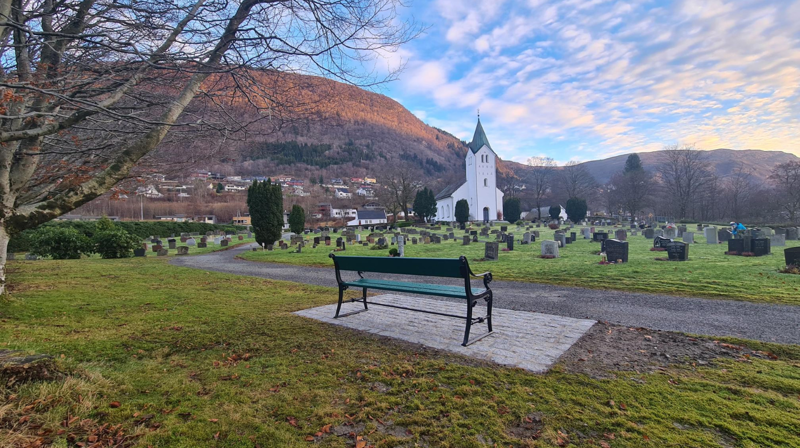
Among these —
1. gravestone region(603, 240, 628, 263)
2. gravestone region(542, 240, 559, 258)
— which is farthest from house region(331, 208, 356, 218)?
gravestone region(603, 240, 628, 263)

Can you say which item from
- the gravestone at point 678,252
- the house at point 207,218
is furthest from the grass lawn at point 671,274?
the house at point 207,218

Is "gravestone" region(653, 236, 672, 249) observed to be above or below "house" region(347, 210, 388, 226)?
below

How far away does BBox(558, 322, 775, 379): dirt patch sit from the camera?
3685 millimetres

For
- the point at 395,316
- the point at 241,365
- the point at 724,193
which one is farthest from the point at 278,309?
the point at 724,193

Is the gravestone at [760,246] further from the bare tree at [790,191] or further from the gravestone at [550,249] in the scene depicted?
the bare tree at [790,191]

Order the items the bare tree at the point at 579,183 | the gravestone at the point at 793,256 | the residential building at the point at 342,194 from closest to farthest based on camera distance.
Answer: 1. the gravestone at the point at 793,256
2. the bare tree at the point at 579,183
3. the residential building at the point at 342,194

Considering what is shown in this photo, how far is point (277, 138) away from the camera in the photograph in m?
6.47

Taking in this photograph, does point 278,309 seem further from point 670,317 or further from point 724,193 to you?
point 724,193

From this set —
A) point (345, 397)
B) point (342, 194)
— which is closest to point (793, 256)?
point (345, 397)

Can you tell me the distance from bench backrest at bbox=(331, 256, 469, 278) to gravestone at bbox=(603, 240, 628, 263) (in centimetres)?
967

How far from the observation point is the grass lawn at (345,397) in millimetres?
2418

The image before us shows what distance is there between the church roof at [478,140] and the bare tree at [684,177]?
93.3 ft

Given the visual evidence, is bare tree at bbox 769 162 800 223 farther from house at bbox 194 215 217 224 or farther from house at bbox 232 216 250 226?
house at bbox 194 215 217 224

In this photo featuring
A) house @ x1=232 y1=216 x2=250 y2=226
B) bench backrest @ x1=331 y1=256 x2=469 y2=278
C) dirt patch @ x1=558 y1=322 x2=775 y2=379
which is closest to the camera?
dirt patch @ x1=558 y1=322 x2=775 y2=379
